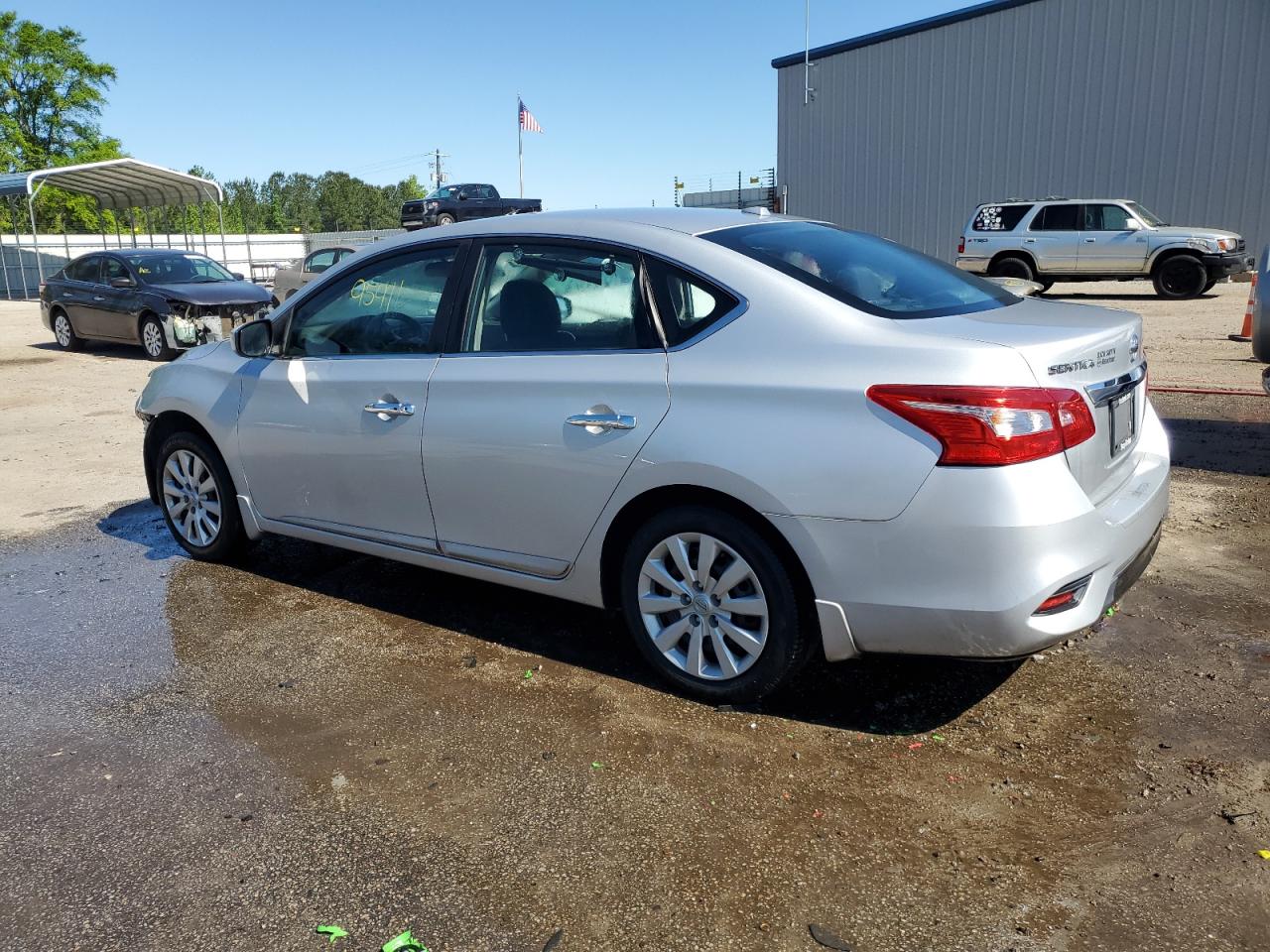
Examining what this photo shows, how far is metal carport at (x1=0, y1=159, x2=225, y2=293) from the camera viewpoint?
27.7 meters

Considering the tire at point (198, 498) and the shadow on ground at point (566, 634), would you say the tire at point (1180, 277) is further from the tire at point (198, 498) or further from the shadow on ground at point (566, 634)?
the tire at point (198, 498)

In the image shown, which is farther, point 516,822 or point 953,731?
point 953,731

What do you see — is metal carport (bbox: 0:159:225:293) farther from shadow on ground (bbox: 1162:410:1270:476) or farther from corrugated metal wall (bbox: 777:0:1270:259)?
shadow on ground (bbox: 1162:410:1270:476)

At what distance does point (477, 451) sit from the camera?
404cm

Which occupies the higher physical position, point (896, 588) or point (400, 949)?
point (896, 588)

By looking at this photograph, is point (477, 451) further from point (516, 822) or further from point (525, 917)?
point (525, 917)

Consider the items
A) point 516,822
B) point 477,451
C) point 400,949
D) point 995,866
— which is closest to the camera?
point 400,949

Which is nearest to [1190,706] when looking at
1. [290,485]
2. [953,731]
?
[953,731]

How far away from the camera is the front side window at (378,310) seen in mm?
4379

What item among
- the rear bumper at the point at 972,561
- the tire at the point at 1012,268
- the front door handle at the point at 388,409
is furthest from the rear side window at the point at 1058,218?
the front door handle at the point at 388,409

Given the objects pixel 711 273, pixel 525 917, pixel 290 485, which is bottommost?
pixel 525 917

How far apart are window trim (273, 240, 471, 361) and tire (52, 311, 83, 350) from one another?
47.0ft

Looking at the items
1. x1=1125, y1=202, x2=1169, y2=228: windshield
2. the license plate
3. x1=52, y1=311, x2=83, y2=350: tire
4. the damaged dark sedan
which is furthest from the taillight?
x1=1125, y1=202, x2=1169, y2=228: windshield

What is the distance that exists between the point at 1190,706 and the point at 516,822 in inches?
92.4
